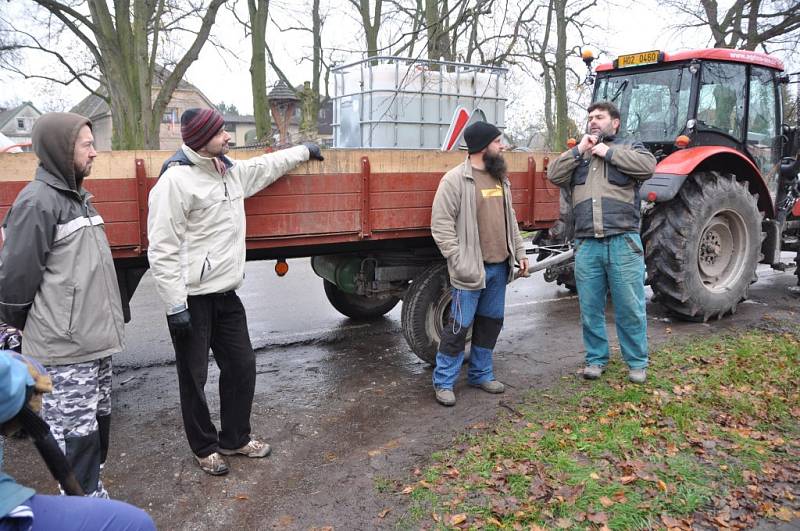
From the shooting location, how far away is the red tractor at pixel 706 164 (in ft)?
19.6

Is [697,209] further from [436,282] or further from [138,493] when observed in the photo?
[138,493]

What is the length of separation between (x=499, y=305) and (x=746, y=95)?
4.11 m

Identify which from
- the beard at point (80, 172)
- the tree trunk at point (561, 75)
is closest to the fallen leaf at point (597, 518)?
the beard at point (80, 172)

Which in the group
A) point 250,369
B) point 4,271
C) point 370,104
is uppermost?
point 370,104

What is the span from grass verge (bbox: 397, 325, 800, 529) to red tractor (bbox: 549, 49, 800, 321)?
1.48 metres

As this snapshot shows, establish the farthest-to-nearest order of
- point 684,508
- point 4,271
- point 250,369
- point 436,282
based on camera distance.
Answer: point 436,282, point 250,369, point 684,508, point 4,271

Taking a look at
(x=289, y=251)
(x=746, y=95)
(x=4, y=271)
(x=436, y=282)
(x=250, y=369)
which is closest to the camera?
(x=4, y=271)

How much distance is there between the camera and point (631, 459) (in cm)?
350

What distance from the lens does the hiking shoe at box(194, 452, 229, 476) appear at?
11.5 feet

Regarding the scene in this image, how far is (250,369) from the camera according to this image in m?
3.69

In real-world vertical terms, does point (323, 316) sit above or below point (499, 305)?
below

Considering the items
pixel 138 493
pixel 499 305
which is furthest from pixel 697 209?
pixel 138 493

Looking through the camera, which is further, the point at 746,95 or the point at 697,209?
the point at 746,95

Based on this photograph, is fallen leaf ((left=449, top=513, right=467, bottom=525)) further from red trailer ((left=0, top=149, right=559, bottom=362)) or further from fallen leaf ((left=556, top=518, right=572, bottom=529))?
red trailer ((left=0, top=149, right=559, bottom=362))
